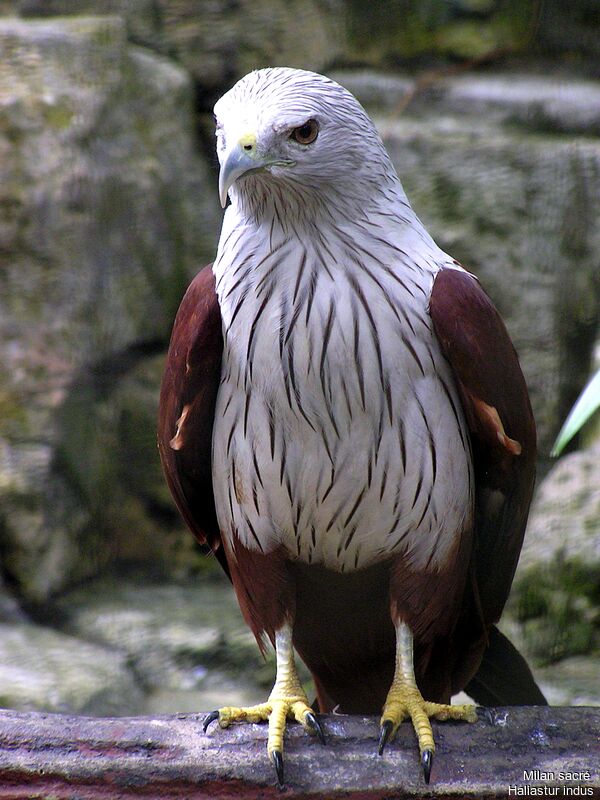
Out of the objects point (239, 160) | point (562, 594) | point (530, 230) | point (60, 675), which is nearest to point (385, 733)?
point (239, 160)

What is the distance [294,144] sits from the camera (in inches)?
84.4

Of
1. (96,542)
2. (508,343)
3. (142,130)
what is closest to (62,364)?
(96,542)

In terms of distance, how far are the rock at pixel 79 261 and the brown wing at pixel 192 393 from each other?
2.24m

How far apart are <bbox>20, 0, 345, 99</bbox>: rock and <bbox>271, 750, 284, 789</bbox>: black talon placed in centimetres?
398

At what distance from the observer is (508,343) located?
239 centimetres

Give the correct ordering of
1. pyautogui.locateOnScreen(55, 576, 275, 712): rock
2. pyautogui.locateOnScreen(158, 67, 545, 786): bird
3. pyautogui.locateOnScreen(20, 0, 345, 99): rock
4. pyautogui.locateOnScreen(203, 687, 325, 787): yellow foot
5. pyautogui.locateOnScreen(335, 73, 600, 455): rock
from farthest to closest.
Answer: pyautogui.locateOnScreen(20, 0, 345, 99): rock < pyautogui.locateOnScreen(335, 73, 600, 455): rock < pyautogui.locateOnScreen(55, 576, 275, 712): rock < pyautogui.locateOnScreen(203, 687, 325, 787): yellow foot < pyautogui.locateOnScreen(158, 67, 545, 786): bird

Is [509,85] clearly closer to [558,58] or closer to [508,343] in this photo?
[558,58]

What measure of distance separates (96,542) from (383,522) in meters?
3.00

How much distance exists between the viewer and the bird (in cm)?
224

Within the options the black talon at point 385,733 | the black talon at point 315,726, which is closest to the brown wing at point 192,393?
the black talon at point 315,726

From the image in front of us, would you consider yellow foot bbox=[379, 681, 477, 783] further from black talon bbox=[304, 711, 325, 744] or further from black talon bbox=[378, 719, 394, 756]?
black talon bbox=[304, 711, 325, 744]

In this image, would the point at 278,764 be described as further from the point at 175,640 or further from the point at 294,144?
the point at 175,640

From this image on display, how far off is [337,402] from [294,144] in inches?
22.7

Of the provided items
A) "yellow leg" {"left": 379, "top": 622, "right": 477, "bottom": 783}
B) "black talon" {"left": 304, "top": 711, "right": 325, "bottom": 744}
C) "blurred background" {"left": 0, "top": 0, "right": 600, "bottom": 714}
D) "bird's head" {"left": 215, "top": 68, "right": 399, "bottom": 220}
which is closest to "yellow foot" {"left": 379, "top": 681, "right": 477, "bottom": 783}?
"yellow leg" {"left": 379, "top": 622, "right": 477, "bottom": 783}
